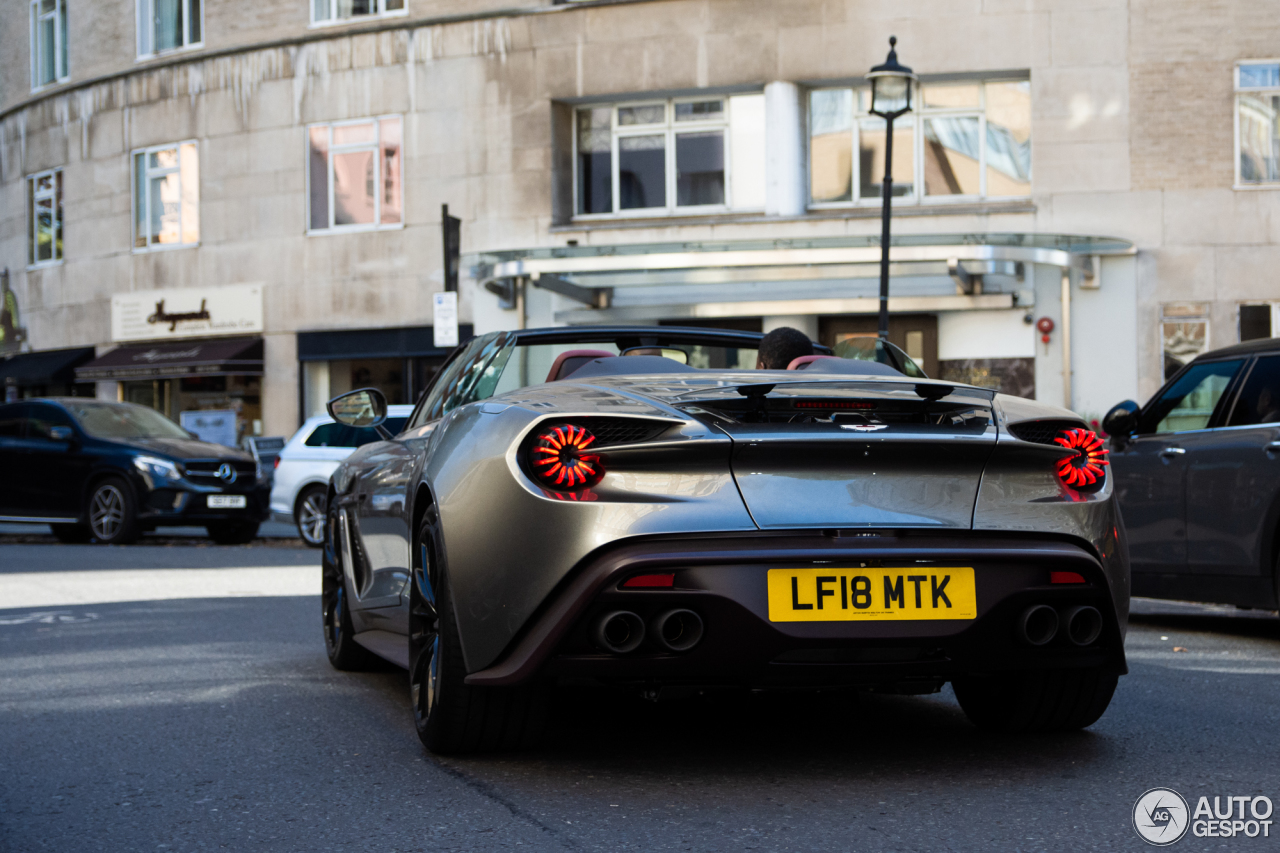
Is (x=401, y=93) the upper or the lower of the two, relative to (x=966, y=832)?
upper

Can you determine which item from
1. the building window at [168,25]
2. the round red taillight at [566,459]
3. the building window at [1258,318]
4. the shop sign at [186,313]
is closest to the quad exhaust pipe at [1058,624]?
the round red taillight at [566,459]

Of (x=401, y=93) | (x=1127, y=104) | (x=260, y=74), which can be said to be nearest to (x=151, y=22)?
(x=260, y=74)

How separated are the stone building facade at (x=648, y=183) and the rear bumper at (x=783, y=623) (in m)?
16.5

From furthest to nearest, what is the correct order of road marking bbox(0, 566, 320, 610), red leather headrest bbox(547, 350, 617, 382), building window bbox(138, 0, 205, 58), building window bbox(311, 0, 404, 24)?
1. building window bbox(138, 0, 205, 58)
2. building window bbox(311, 0, 404, 24)
3. road marking bbox(0, 566, 320, 610)
4. red leather headrest bbox(547, 350, 617, 382)

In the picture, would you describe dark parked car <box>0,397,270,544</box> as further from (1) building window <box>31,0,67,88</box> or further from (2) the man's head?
(1) building window <box>31,0,67,88</box>

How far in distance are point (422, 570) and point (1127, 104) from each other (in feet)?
62.0

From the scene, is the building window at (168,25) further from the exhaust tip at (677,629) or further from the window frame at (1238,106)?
the exhaust tip at (677,629)

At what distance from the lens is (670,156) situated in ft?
77.8

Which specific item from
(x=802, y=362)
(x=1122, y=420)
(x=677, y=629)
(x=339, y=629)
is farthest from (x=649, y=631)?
(x=1122, y=420)

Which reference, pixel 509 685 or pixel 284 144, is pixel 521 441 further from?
pixel 284 144

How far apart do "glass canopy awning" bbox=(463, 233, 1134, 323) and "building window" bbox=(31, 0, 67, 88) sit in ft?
39.1

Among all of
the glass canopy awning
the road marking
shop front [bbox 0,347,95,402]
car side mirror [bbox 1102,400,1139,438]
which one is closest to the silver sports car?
car side mirror [bbox 1102,400,1139,438]

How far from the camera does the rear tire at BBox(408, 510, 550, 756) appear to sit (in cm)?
420

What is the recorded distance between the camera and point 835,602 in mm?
3814
